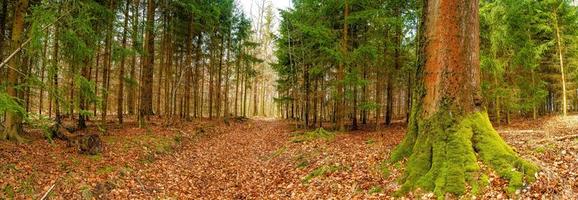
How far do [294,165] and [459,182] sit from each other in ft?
18.8

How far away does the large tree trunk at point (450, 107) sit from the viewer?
6.25 meters

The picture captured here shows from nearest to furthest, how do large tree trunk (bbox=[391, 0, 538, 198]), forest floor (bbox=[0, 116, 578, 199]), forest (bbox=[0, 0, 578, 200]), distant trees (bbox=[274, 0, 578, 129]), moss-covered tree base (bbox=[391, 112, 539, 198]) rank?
moss-covered tree base (bbox=[391, 112, 539, 198]) < forest (bbox=[0, 0, 578, 200]) < large tree trunk (bbox=[391, 0, 538, 198]) < forest floor (bbox=[0, 116, 578, 199]) < distant trees (bbox=[274, 0, 578, 129])

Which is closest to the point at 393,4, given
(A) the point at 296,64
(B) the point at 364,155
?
(A) the point at 296,64

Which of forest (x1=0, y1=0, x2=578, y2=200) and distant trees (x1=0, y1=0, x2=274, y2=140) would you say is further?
distant trees (x1=0, y1=0, x2=274, y2=140)

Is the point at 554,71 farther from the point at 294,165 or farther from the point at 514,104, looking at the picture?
the point at 294,165

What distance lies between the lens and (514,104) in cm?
2041

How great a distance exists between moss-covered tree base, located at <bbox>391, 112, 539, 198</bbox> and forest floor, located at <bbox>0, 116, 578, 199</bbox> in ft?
0.85

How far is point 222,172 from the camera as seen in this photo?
11.1 meters

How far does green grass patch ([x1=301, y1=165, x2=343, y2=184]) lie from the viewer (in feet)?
28.8

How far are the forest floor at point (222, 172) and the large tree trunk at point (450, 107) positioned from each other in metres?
0.53

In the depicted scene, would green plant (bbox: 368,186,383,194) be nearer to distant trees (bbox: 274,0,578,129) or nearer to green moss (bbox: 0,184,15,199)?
green moss (bbox: 0,184,15,199)

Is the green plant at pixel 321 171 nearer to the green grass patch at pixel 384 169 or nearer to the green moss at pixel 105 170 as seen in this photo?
the green grass patch at pixel 384 169

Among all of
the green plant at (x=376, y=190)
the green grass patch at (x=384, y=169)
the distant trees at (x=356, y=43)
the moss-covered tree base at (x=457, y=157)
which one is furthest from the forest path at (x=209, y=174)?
the distant trees at (x=356, y=43)

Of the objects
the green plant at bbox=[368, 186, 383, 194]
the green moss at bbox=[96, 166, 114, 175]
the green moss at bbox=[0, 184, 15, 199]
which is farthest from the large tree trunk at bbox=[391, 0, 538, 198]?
the green moss at bbox=[0, 184, 15, 199]
